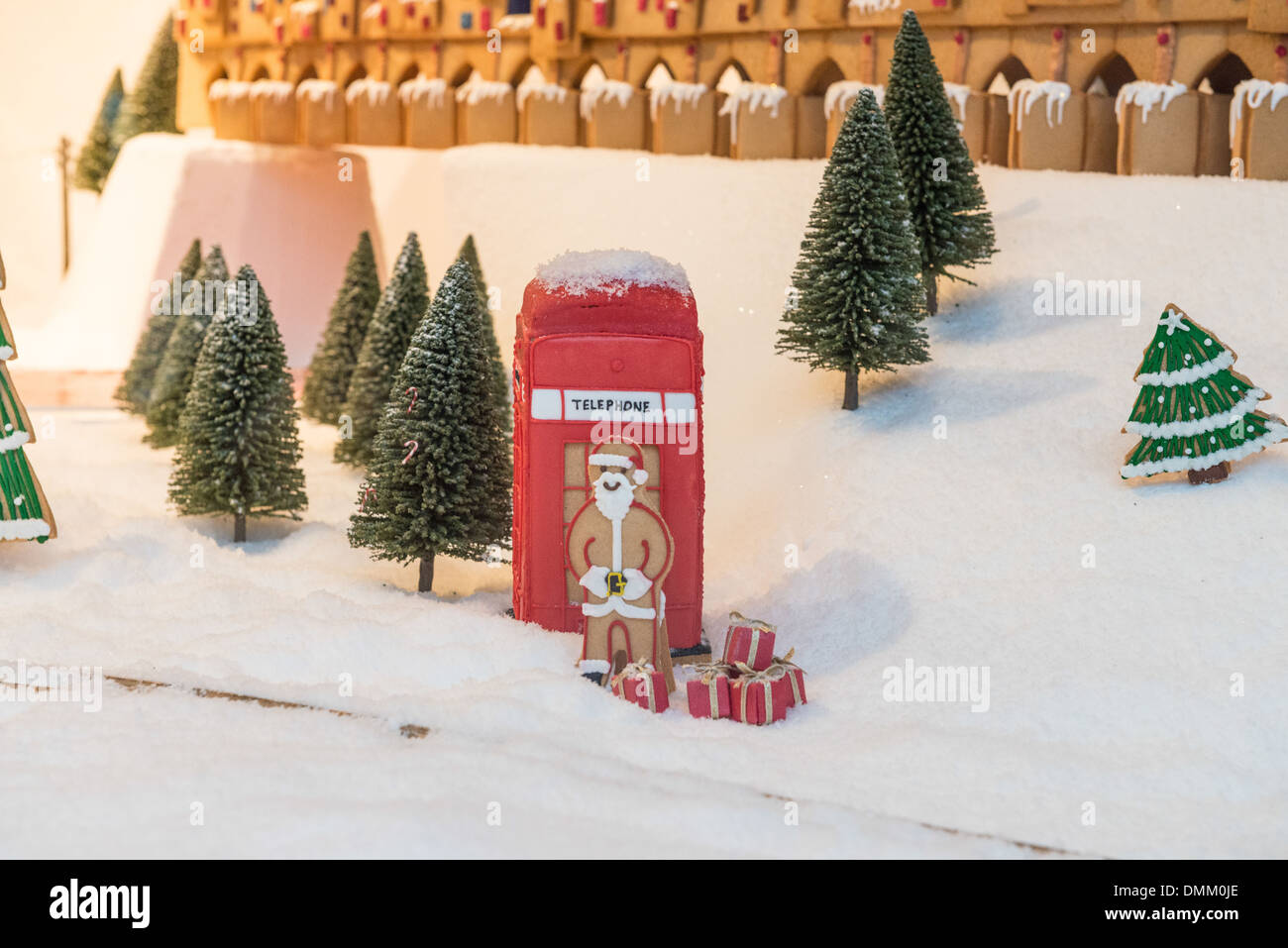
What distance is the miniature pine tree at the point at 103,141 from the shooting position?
26.7 metres

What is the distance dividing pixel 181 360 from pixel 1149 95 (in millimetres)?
10596

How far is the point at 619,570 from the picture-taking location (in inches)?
356

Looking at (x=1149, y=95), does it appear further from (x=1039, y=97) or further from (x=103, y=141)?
(x=103, y=141)

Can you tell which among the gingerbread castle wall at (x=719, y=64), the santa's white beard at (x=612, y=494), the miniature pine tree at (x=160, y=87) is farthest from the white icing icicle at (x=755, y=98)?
the miniature pine tree at (x=160, y=87)

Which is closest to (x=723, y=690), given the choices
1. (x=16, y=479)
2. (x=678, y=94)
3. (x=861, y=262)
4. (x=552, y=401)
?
(x=552, y=401)

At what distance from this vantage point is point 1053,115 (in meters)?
16.2

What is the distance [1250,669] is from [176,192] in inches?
683

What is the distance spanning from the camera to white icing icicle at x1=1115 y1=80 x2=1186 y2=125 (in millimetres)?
15625

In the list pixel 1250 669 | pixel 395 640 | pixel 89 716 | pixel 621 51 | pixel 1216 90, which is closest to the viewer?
pixel 89 716

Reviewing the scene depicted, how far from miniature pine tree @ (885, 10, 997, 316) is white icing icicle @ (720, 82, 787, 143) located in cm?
414

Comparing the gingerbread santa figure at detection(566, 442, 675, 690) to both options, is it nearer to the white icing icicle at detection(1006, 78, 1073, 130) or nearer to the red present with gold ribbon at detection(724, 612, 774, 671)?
the red present with gold ribbon at detection(724, 612, 774, 671)

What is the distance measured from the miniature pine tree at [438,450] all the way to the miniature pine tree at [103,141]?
1807 cm
